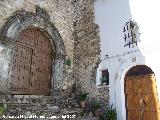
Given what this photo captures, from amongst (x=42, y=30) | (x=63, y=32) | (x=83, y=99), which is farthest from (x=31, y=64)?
(x=83, y=99)

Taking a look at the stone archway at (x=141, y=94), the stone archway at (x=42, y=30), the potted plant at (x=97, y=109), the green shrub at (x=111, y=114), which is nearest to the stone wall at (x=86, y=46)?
the potted plant at (x=97, y=109)

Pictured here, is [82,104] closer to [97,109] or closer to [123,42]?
[97,109]

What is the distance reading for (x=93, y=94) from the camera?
8906 millimetres

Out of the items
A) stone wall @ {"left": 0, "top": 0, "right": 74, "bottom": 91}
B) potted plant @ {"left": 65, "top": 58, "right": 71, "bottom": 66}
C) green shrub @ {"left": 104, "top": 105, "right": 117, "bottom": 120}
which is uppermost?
stone wall @ {"left": 0, "top": 0, "right": 74, "bottom": 91}

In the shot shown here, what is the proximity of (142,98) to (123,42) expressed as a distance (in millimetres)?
2190

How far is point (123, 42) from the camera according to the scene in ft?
27.4

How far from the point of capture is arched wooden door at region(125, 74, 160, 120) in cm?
717

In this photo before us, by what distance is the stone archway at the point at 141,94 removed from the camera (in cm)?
719

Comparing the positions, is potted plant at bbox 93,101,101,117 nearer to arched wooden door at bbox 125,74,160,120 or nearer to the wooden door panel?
arched wooden door at bbox 125,74,160,120

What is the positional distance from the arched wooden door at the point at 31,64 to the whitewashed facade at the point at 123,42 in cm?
221

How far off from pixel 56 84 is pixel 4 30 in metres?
2.98

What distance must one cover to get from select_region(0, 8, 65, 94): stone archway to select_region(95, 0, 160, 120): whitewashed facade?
169cm

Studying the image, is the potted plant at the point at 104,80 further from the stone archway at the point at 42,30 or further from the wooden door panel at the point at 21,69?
the wooden door panel at the point at 21,69

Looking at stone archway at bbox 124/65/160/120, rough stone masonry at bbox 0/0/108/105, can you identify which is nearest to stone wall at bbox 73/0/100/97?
rough stone masonry at bbox 0/0/108/105
